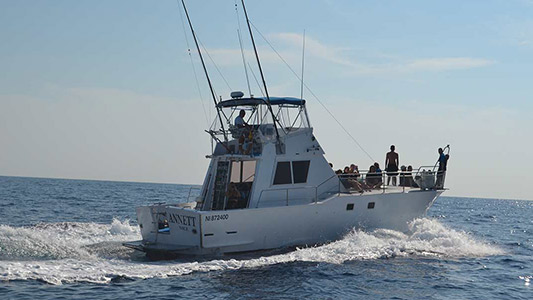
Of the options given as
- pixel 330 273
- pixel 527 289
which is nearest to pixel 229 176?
pixel 330 273

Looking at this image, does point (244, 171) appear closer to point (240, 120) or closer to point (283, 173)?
point (283, 173)

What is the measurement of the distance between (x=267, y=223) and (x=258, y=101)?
347 centimetres

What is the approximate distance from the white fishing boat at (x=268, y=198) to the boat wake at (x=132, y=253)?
431 millimetres

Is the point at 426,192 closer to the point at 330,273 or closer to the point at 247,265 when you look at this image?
the point at 330,273

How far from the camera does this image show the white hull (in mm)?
14156

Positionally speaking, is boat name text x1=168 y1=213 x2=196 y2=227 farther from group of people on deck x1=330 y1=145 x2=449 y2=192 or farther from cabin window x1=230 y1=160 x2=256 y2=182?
group of people on deck x1=330 y1=145 x2=449 y2=192

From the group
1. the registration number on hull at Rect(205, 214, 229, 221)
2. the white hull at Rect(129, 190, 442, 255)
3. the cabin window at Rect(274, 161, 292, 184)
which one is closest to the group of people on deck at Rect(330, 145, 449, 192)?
the white hull at Rect(129, 190, 442, 255)

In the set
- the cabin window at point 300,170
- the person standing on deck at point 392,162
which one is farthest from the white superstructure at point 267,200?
the person standing on deck at point 392,162

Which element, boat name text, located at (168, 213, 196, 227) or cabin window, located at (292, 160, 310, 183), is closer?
boat name text, located at (168, 213, 196, 227)

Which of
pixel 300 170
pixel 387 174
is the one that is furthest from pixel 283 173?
pixel 387 174

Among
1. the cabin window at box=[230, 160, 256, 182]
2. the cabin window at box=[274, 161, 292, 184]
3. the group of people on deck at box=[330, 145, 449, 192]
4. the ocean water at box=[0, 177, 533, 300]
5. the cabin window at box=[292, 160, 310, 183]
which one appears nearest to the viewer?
the ocean water at box=[0, 177, 533, 300]

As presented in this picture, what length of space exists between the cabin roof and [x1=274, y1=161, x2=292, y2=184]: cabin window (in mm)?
1708

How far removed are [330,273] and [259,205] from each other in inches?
111

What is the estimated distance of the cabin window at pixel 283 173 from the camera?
51.7 ft
